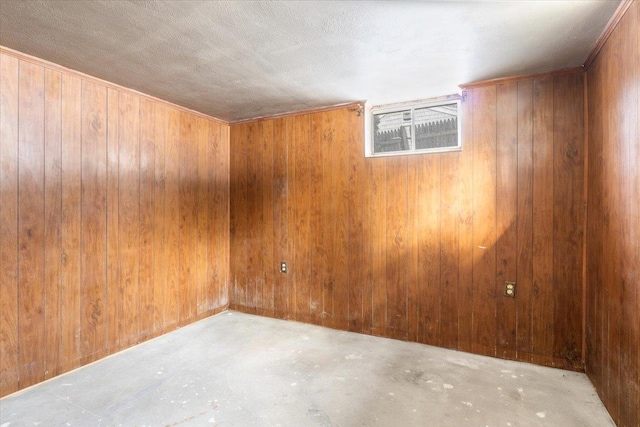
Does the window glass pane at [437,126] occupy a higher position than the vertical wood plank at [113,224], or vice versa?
the window glass pane at [437,126]

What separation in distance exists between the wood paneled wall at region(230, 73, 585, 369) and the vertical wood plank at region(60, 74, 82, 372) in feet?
5.60

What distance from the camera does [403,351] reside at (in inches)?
110

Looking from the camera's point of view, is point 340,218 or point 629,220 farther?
point 340,218

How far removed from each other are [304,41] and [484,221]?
6.70 ft

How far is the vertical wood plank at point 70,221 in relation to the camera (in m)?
2.43

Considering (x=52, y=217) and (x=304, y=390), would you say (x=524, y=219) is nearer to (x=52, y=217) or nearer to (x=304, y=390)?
(x=304, y=390)

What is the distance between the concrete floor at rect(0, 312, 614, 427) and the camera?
188cm

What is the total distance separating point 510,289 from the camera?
262 centimetres

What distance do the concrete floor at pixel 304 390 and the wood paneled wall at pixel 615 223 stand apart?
317 millimetres

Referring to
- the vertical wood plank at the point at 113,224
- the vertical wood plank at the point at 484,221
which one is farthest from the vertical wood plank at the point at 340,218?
the vertical wood plank at the point at 113,224

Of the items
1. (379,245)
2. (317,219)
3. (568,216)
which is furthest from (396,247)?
(568,216)

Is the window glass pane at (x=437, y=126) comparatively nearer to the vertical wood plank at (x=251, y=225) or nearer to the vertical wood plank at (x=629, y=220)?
the vertical wood plank at (x=629, y=220)

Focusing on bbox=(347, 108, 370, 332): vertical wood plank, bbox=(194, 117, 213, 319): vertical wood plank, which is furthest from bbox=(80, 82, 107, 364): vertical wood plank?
bbox=(347, 108, 370, 332): vertical wood plank

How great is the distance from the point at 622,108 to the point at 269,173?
3.04 m
